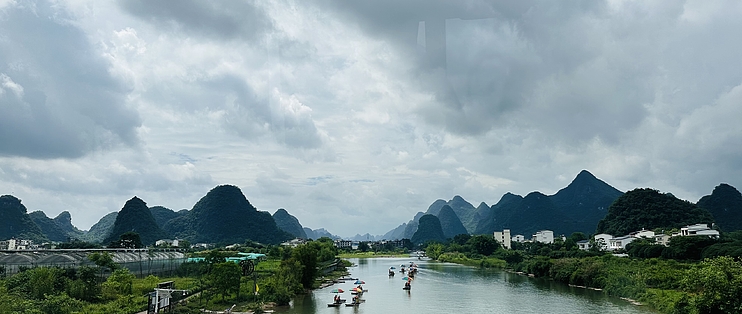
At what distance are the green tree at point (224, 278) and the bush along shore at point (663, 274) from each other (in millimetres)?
8802

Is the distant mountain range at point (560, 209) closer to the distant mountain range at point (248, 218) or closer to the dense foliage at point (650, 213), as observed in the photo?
the distant mountain range at point (248, 218)

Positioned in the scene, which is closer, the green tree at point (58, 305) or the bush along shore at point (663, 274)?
the green tree at point (58, 305)

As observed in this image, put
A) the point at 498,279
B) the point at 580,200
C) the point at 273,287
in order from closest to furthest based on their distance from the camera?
the point at 273,287
the point at 498,279
the point at 580,200

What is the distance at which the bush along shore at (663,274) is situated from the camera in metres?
8.03

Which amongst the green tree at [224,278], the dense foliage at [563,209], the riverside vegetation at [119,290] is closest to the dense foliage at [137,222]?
the riverside vegetation at [119,290]

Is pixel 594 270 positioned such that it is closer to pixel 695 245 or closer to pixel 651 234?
pixel 695 245

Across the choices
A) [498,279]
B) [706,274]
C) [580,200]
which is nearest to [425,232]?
[580,200]

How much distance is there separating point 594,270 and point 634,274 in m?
1.97

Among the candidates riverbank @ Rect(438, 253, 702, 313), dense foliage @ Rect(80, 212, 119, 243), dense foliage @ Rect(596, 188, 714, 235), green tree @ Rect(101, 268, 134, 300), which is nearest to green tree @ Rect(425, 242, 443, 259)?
dense foliage @ Rect(596, 188, 714, 235)

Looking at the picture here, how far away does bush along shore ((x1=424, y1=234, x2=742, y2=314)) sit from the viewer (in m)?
8.03

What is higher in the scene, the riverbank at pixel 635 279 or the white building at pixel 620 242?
the white building at pixel 620 242

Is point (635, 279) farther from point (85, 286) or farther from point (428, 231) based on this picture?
point (428, 231)

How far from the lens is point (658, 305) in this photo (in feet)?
A: 35.8

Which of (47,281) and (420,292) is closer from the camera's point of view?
(47,281)
